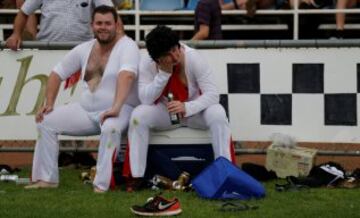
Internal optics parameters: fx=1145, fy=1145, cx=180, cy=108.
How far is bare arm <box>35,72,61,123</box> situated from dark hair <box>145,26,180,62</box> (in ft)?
3.66

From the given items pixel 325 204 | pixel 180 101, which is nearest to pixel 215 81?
pixel 180 101

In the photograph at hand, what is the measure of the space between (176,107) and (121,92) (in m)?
0.46

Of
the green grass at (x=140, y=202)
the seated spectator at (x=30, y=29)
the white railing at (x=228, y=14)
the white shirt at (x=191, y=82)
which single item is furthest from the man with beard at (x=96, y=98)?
the white railing at (x=228, y=14)

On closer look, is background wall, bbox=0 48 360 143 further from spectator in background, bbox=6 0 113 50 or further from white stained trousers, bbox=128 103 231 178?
spectator in background, bbox=6 0 113 50

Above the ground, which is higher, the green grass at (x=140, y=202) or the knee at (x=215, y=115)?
the knee at (x=215, y=115)

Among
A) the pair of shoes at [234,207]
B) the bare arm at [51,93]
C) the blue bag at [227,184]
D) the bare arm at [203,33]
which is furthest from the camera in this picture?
the bare arm at [203,33]

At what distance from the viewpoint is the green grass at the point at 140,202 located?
7.87 meters

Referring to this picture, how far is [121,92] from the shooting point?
9164 millimetres

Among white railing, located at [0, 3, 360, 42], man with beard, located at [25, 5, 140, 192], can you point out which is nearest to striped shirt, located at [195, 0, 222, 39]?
white railing, located at [0, 3, 360, 42]

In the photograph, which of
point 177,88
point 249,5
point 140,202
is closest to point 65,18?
point 177,88

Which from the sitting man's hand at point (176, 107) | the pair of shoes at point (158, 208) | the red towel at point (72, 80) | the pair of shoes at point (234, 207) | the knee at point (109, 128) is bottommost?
the pair of shoes at point (234, 207)

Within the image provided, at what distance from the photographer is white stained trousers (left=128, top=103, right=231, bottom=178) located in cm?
905

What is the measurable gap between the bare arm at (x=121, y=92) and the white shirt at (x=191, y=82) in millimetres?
102

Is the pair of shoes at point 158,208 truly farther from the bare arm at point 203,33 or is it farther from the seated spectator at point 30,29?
the seated spectator at point 30,29
